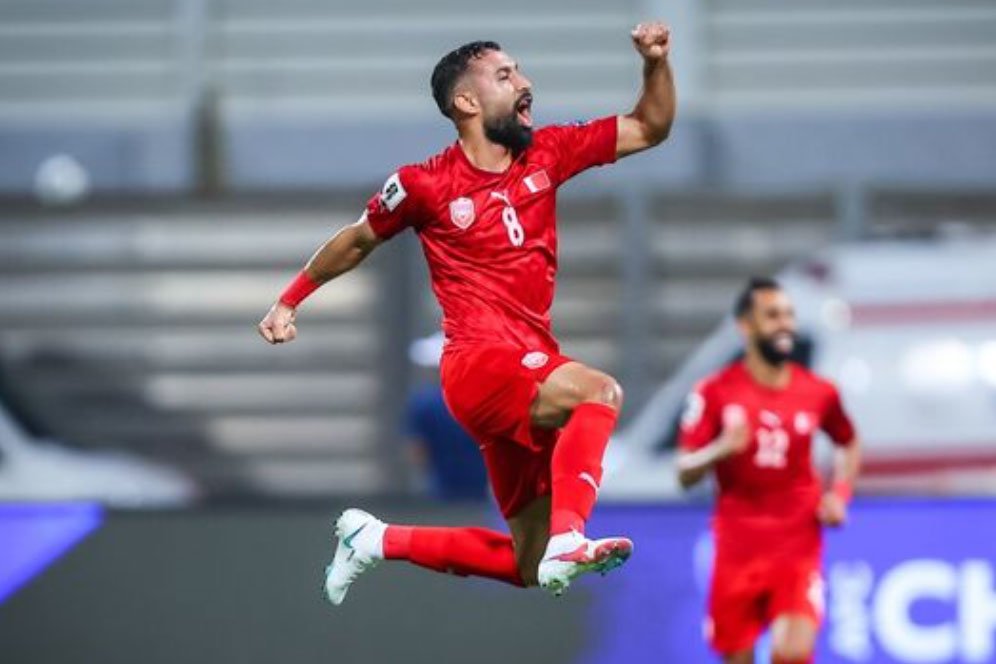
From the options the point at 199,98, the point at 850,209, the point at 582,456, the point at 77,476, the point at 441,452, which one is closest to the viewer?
the point at 582,456

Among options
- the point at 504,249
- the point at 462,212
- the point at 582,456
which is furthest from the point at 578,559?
the point at 462,212

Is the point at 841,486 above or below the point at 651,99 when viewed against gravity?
below

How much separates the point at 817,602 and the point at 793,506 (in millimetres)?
399

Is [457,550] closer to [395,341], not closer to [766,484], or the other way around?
[766,484]

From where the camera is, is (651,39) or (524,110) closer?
(651,39)

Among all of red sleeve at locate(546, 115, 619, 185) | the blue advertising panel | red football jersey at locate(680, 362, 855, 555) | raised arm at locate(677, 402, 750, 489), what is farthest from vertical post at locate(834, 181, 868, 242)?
red sleeve at locate(546, 115, 619, 185)

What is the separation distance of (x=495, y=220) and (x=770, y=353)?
2974 mm

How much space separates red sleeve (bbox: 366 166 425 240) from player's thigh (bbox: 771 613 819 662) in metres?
3.06

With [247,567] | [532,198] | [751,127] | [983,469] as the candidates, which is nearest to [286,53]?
[751,127]

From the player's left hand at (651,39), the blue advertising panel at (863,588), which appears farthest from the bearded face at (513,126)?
A: the blue advertising panel at (863,588)

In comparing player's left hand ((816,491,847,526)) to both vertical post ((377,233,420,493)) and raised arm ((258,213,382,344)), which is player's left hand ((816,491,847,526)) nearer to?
raised arm ((258,213,382,344))

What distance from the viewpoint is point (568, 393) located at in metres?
7.79

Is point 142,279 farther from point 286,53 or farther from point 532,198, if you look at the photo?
point 532,198

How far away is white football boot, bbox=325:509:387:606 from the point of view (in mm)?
8609
